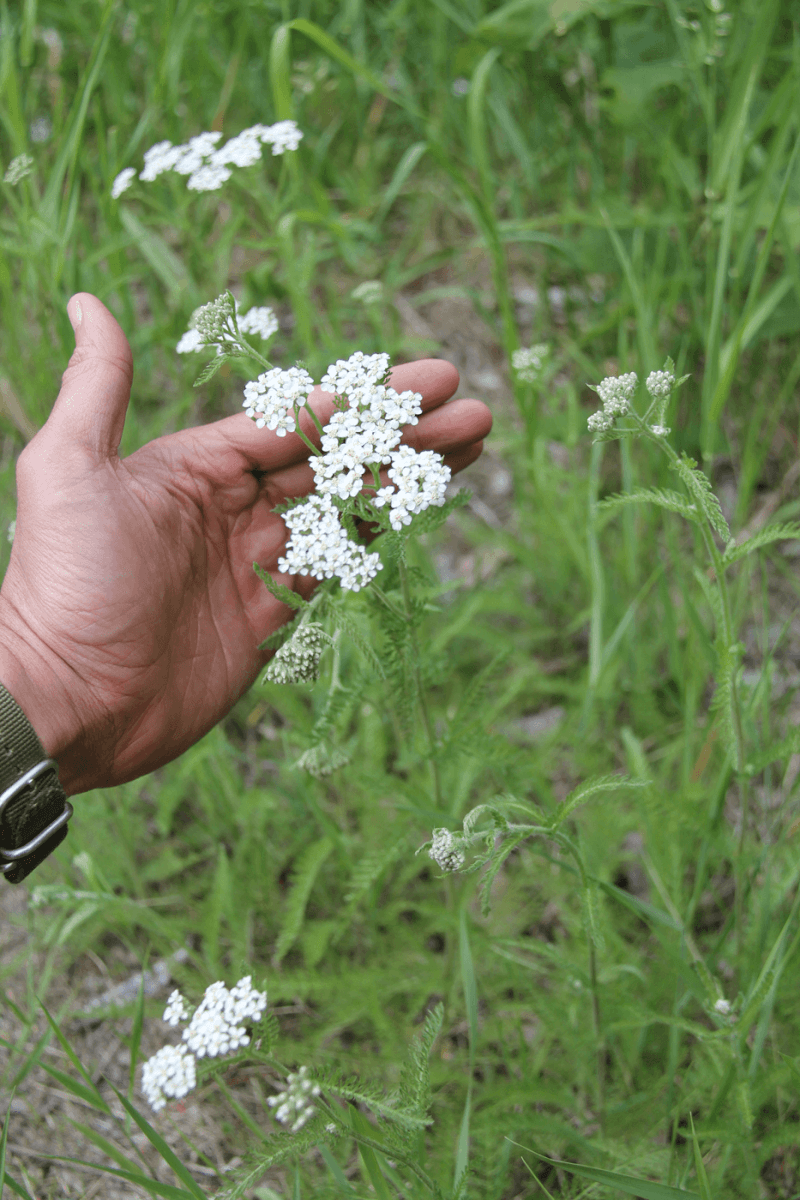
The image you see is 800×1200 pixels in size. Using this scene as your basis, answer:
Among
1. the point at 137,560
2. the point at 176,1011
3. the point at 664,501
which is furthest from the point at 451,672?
the point at 176,1011

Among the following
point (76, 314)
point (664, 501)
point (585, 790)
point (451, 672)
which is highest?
point (76, 314)

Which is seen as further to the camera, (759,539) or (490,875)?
(759,539)

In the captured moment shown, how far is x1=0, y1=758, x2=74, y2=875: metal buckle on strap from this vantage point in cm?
219

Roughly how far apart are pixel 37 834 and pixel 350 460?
4.16 ft

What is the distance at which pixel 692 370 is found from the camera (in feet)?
12.9

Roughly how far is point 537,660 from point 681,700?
74cm

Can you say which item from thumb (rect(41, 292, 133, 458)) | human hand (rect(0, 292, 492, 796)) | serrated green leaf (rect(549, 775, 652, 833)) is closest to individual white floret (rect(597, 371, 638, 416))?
human hand (rect(0, 292, 492, 796))

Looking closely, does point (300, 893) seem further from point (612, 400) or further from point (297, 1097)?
point (612, 400)

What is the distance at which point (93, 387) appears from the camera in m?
2.44

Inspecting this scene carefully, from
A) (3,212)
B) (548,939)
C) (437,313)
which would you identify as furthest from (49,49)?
(548,939)

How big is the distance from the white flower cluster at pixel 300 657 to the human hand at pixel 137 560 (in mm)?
444

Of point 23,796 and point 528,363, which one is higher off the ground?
point 528,363

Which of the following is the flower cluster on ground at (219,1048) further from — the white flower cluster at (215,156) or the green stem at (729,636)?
the white flower cluster at (215,156)

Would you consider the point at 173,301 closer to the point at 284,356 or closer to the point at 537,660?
the point at 284,356
